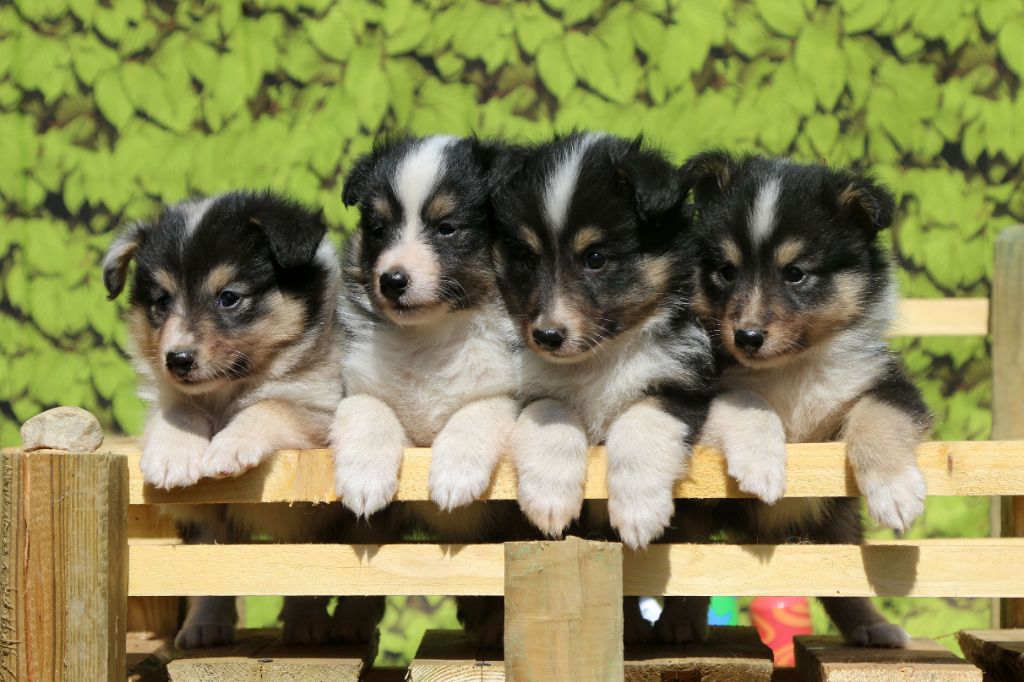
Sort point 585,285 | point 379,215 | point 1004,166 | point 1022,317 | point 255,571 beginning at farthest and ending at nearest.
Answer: point 1004,166 < point 1022,317 < point 379,215 < point 585,285 < point 255,571

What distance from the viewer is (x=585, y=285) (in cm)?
365

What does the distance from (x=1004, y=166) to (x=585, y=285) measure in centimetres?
380

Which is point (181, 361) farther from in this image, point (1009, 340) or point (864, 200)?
point (1009, 340)

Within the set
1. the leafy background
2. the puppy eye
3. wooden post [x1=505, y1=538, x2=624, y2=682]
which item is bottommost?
wooden post [x1=505, y1=538, x2=624, y2=682]

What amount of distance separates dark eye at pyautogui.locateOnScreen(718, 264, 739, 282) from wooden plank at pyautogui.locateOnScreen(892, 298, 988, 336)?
1983mm

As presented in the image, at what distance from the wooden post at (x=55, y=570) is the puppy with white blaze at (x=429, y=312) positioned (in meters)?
0.84

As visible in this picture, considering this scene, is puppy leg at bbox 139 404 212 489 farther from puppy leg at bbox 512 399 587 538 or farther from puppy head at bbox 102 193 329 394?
puppy leg at bbox 512 399 587 538

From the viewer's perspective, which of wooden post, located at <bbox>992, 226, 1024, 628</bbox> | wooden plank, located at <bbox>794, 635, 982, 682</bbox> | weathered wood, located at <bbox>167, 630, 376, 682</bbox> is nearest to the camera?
wooden plank, located at <bbox>794, 635, 982, 682</bbox>

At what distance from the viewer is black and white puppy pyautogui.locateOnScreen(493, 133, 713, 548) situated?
344cm

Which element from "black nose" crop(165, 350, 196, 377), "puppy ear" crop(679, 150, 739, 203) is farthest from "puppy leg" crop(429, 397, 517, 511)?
"puppy ear" crop(679, 150, 739, 203)

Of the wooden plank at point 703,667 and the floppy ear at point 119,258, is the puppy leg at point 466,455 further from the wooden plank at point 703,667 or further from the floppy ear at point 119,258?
the floppy ear at point 119,258

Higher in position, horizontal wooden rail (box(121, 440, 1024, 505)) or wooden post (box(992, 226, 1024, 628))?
wooden post (box(992, 226, 1024, 628))

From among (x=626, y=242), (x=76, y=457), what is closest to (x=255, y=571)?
(x=76, y=457)

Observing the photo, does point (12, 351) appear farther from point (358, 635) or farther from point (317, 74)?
point (358, 635)
